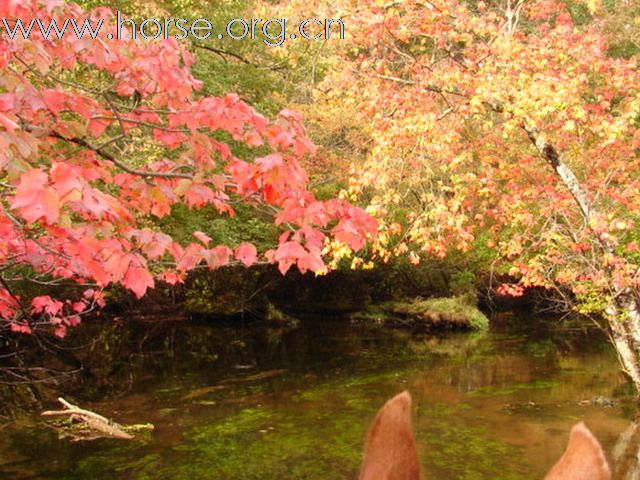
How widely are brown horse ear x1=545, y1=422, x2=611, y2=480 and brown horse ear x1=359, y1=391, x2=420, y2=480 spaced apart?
0.47 ft

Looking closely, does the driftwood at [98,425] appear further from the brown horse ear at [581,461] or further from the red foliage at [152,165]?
the brown horse ear at [581,461]

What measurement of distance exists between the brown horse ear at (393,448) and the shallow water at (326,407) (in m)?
8.07

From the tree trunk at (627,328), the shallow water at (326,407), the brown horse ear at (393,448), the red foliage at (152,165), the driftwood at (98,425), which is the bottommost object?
the shallow water at (326,407)

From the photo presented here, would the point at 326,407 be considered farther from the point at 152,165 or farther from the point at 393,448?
the point at 393,448

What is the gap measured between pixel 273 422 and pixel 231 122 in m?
7.46

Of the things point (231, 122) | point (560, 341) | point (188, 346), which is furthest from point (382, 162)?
point (560, 341)

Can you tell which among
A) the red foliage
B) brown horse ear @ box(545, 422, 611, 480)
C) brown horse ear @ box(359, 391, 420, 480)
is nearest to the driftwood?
the red foliage

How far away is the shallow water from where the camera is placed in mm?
8586

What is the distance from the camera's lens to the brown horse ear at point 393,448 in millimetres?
559

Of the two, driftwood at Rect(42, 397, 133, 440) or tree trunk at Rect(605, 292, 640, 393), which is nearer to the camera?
driftwood at Rect(42, 397, 133, 440)

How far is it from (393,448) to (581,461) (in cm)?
17

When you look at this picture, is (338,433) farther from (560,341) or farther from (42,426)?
(560,341)

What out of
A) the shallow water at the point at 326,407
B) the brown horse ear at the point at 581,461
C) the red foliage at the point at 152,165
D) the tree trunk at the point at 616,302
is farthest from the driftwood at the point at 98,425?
the brown horse ear at the point at 581,461

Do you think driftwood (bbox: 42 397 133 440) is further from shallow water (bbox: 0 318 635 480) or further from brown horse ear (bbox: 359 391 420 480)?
brown horse ear (bbox: 359 391 420 480)
